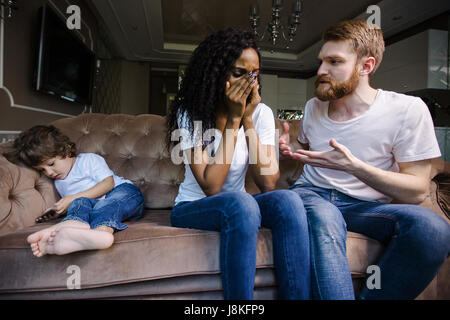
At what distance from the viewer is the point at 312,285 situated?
2.54 ft

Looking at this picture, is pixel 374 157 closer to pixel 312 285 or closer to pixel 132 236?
pixel 312 285

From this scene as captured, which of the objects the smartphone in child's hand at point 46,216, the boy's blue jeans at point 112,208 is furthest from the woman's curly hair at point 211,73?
the smartphone in child's hand at point 46,216

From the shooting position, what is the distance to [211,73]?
1.06 m

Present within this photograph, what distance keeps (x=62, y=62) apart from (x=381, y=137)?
9.44 feet

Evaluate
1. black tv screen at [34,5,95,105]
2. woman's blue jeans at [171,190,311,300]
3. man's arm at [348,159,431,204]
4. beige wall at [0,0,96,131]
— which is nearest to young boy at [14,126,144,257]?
woman's blue jeans at [171,190,311,300]

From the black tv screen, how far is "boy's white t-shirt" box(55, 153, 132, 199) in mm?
1449

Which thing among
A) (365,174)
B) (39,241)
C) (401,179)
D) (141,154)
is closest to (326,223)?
(365,174)

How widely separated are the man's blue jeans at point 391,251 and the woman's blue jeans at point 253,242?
5cm

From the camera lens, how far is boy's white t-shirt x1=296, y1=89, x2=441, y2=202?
930 mm

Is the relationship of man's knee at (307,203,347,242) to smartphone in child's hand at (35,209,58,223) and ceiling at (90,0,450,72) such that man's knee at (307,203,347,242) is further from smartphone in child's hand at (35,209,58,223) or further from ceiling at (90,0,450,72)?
ceiling at (90,0,450,72)

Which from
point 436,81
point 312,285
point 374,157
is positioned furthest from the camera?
point 436,81

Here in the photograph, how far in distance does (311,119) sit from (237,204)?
0.60 meters

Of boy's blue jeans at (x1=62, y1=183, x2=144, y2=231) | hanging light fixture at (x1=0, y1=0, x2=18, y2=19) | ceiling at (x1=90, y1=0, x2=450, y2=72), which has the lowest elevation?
boy's blue jeans at (x1=62, y1=183, x2=144, y2=231)
